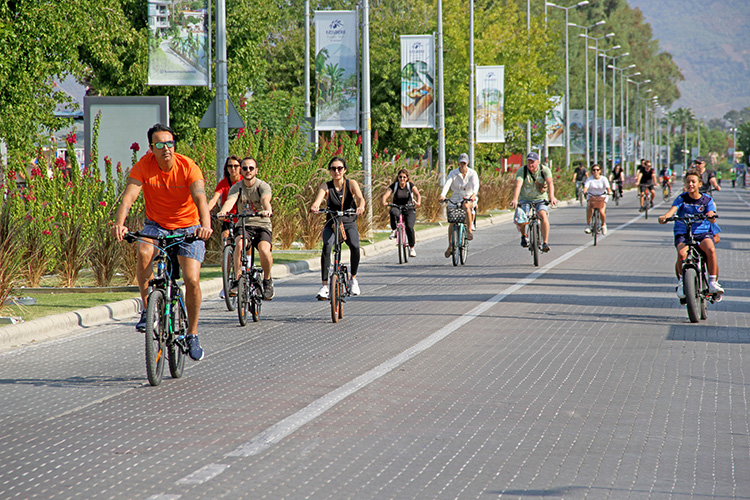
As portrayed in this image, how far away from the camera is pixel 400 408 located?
7336 millimetres

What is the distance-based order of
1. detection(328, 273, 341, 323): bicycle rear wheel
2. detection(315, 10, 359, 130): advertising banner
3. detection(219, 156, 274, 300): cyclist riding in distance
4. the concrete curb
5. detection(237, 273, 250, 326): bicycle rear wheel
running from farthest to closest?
1. detection(315, 10, 359, 130): advertising banner
2. detection(219, 156, 274, 300): cyclist riding in distance
3. detection(328, 273, 341, 323): bicycle rear wheel
4. detection(237, 273, 250, 326): bicycle rear wheel
5. the concrete curb

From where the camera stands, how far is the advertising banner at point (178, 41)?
19000 mm

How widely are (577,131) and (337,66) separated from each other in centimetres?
6351

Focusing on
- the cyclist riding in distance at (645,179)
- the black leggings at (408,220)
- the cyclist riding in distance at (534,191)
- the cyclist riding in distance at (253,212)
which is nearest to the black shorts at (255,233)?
the cyclist riding in distance at (253,212)

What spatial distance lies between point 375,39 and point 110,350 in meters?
45.7

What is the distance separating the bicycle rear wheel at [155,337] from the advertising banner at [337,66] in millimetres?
17729

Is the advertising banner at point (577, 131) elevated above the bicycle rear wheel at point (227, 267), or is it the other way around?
the advertising banner at point (577, 131)

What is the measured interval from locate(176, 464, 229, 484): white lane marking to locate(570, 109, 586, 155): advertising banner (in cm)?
7968

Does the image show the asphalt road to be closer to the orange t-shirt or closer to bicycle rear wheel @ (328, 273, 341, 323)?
bicycle rear wheel @ (328, 273, 341, 323)

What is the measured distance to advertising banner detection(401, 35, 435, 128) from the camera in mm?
31188

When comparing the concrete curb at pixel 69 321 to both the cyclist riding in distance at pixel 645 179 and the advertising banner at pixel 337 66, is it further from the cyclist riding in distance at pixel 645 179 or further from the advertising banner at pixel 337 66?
the cyclist riding in distance at pixel 645 179

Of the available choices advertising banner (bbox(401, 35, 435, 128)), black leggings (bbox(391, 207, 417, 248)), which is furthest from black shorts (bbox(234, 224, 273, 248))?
advertising banner (bbox(401, 35, 435, 128))

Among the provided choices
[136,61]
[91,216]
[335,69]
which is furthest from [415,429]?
[136,61]

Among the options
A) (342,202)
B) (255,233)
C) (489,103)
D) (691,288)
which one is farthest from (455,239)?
(489,103)
